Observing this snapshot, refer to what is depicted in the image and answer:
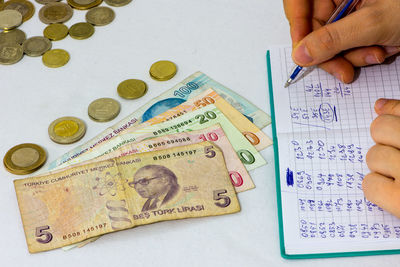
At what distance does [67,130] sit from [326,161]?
0.54m

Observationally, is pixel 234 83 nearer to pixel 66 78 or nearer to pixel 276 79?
pixel 276 79

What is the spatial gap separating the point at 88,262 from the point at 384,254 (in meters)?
0.51

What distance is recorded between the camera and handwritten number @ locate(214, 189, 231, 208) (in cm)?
81

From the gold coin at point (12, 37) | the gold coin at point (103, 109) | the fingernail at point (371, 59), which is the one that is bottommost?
the gold coin at point (103, 109)

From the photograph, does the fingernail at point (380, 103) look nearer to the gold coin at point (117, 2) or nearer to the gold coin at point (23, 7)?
the gold coin at point (117, 2)

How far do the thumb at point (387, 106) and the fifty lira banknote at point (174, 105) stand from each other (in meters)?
0.22

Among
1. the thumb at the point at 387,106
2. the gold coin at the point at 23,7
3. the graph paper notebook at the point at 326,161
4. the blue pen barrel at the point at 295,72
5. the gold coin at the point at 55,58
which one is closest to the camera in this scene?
the graph paper notebook at the point at 326,161

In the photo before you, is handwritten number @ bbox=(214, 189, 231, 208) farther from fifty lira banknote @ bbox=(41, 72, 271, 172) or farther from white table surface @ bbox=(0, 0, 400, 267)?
fifty lira banknote @ bbox=(41, 72, 271, 172)

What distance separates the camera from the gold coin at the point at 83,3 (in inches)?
47.3

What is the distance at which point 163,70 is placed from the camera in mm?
1049

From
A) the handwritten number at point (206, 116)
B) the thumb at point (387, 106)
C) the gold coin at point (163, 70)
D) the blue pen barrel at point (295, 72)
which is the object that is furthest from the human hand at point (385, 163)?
the gold coin at point (163, 70)

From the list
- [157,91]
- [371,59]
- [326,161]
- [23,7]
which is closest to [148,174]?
[157,91]

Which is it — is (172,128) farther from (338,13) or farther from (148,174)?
(338,13)

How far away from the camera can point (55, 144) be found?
3.05 feet
